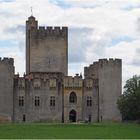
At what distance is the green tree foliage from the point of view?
8910 cm

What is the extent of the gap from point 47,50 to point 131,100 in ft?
68.1

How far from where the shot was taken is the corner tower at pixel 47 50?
10500 centimetres

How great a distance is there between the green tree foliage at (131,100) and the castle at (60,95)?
212 inches

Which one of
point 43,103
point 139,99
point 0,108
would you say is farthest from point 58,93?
point 139,99

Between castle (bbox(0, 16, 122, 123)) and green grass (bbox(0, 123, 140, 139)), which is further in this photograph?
castle (bbox(0, 16, 122, 123))

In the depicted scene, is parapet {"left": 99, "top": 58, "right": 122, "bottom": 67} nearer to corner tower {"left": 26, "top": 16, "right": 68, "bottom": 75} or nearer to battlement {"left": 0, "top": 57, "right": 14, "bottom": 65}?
corner tower {"left": 26, "top": 16, "right": 68, "bottom": 75}

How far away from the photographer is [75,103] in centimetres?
10169

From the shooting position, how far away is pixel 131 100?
89.6 m

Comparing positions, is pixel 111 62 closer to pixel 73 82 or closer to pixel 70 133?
pixel 73 82

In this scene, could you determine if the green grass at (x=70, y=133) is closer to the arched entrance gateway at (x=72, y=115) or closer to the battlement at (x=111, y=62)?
the arched entrance gateway at (x=72, y=115)

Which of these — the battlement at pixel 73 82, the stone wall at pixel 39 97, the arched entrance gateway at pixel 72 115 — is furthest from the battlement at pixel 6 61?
the arched entrance gateway at pixel 72 115

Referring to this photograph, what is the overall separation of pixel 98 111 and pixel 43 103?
27.3 ft

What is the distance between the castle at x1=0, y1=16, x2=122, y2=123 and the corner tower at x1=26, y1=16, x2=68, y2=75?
1.20 meters

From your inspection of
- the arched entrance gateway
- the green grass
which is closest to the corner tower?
the arched entrance gateway
